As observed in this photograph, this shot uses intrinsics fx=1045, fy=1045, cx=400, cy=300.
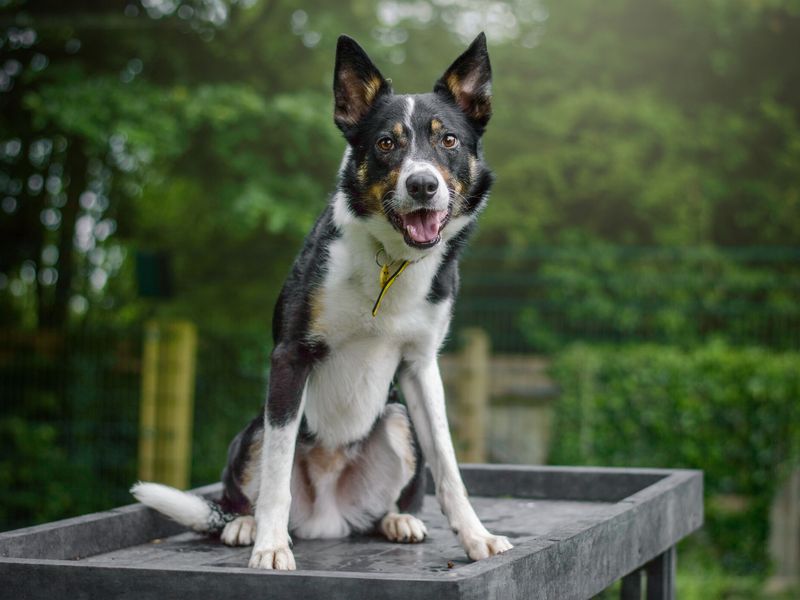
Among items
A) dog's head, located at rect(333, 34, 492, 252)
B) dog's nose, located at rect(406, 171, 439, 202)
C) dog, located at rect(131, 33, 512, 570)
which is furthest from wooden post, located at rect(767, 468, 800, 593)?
dog's nose, located at rect(406, 171, 439, 202)

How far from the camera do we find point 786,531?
277 inches

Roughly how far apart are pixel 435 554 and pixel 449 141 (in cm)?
107

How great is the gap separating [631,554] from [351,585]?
119 cm

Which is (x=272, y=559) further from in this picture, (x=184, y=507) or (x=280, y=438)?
(x=184, y=507)

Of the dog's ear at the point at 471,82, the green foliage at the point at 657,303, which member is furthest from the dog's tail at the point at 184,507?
the green foliage at the point at 657,303

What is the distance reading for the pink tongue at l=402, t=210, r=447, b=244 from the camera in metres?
2.60

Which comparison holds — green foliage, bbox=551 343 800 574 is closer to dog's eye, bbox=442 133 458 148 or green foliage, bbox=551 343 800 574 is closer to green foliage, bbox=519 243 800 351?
green foliage, bbox=519 243 800 351

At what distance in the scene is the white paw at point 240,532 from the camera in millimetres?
2830

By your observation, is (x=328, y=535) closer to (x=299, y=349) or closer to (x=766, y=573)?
(x=299, y=349)

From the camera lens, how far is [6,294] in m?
8.95

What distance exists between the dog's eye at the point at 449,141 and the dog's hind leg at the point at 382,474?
809 mm

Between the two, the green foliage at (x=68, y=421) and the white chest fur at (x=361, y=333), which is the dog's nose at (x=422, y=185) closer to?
the white chest fur at (x=361, y=333)

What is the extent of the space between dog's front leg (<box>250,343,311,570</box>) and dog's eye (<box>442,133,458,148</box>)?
2.14 ft

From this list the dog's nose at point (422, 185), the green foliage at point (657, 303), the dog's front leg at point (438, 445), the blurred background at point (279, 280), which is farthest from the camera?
the green foliage at point (657, 303)
